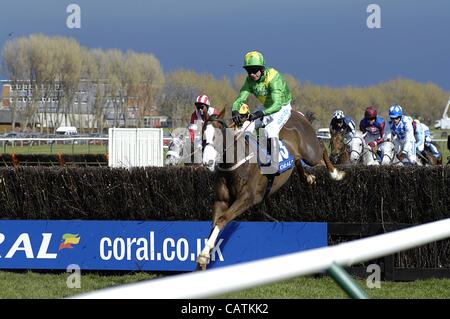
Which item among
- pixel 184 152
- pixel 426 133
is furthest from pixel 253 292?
pixel 426 133

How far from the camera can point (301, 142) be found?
29.3 feet

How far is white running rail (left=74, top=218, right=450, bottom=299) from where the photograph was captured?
5.66 feet

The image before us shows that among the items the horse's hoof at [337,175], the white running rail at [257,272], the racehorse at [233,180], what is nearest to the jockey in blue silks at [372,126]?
the horse's hoof at [337,175]

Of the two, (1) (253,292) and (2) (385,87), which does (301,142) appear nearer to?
(1) (253,292)

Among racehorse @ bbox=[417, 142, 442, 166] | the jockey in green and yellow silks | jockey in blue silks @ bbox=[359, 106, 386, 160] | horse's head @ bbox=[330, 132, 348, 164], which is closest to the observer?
the jockey in green and yellow silks

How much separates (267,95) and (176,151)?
Answer: 218 inches

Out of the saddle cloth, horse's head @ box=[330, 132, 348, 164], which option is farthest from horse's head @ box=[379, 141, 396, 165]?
the saddle cloth

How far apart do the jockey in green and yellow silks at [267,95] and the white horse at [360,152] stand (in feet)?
14.3

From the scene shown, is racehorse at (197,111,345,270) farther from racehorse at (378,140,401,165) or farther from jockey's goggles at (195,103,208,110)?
racehorse at (378,140,401,165)

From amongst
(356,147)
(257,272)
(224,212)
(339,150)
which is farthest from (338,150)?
(257,272)

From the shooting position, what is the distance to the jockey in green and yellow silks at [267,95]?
8.16 m

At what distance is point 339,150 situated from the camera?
1290 cm

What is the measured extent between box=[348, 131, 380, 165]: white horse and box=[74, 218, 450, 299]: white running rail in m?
10.7

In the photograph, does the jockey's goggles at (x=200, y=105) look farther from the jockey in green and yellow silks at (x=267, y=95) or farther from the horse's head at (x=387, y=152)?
the horse's head at (x=387, y=152)
